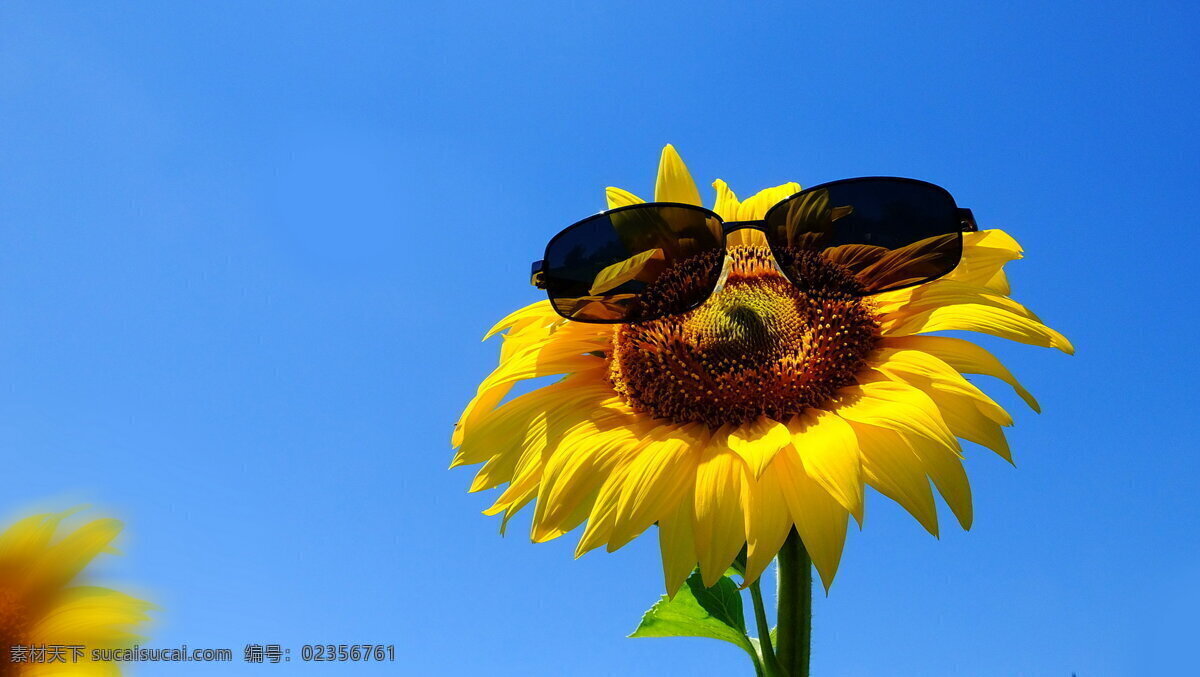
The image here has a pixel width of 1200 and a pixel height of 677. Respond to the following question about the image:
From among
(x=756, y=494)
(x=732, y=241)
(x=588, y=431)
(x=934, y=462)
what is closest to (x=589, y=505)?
(x=588, y=431)

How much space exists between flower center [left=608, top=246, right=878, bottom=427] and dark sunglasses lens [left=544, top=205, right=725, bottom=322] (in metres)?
0.05

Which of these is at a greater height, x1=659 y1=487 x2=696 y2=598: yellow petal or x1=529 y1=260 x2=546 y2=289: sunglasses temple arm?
x1=529 y1=260 x2=546 y2=289: sunglasses temple arm

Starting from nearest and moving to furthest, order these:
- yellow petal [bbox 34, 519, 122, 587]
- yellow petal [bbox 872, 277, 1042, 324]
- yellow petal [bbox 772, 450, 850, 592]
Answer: yellow petal [bbox 772, 450, 850, 592], yellow petal [bbox 872, 277, 1042, 324], yellow petal [bbox 34, 519, 122, 587]

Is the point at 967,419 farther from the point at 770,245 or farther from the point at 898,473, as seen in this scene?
the point at 770,245

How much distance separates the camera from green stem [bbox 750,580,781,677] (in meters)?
1.34

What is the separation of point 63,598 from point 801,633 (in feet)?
5.58

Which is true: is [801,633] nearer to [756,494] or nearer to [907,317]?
[756,494]

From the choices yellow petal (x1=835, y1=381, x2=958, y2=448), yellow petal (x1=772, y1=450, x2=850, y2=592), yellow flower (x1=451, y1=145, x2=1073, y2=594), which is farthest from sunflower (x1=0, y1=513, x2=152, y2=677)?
yellow petal (x1=835, y1=381, x2=958, y2=448)

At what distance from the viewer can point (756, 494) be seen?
130cm

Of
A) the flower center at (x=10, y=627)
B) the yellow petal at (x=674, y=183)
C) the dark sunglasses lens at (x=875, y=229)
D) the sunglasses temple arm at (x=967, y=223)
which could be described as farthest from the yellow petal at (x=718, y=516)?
the flower center at (x=10, y=627)

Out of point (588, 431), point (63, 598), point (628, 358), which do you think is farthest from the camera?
point (63, 598)

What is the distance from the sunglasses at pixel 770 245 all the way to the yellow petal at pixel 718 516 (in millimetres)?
522

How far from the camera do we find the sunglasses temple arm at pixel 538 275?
1903mm

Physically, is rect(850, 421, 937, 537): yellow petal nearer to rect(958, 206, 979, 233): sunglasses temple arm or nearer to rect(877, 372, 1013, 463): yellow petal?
rect(877, 372, 1013, 463): yellow petal
